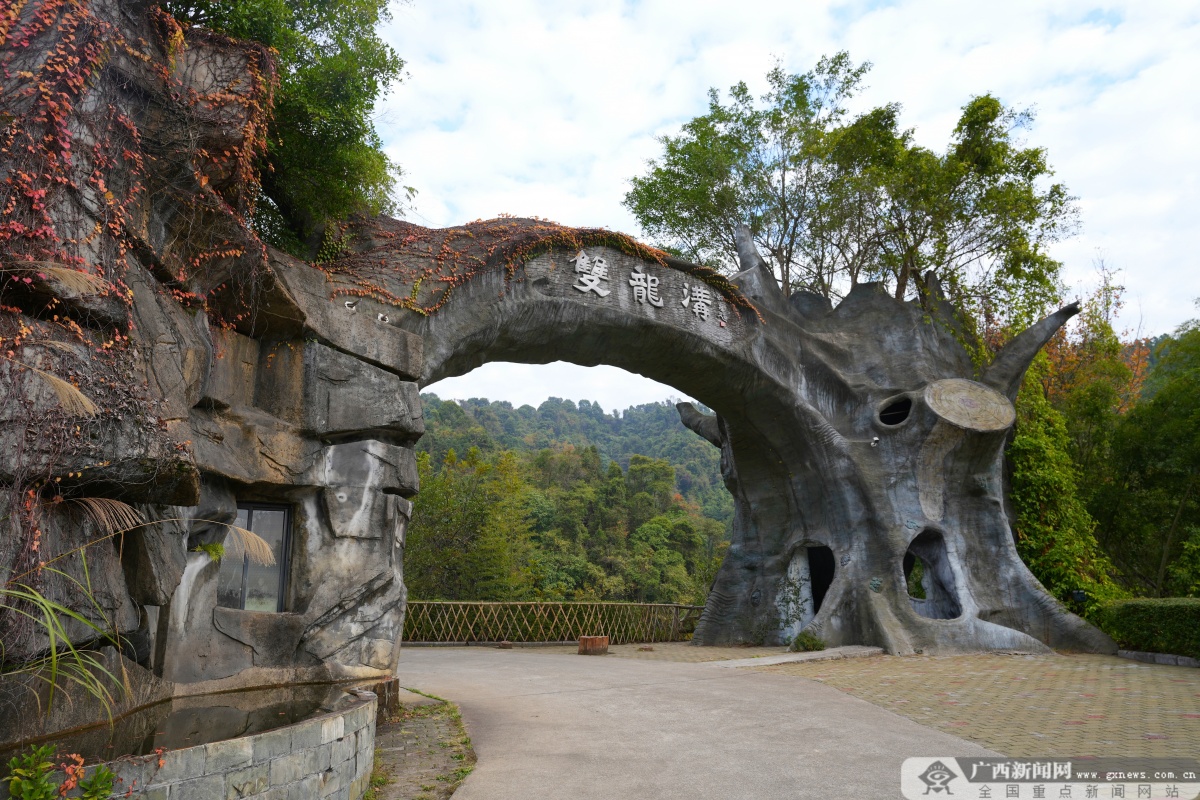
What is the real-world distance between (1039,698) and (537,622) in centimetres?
986

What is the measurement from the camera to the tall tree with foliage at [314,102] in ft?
22.8

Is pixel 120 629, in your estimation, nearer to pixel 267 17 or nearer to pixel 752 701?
pixel 752 701

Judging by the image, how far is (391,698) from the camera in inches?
254

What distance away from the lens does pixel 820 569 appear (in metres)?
15.0

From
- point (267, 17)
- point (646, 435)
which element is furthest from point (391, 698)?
point (646, 435)

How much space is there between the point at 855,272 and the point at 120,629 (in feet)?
45.4

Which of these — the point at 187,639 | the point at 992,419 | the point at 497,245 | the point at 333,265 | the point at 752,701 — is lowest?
the point at 752,701

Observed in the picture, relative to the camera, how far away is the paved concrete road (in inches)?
167

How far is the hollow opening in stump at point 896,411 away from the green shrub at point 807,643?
3862 millimetres

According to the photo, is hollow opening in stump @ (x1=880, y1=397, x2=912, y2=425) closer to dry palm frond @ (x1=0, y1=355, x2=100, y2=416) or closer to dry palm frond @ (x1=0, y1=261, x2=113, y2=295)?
dry palm frond @ (x1=0, y1=261, x2=113, y2=295)

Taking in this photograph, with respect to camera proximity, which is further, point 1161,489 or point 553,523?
point 553,523

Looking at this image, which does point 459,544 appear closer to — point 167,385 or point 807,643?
point 807,643

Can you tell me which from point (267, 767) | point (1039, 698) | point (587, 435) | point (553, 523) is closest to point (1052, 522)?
point (1039, 698)

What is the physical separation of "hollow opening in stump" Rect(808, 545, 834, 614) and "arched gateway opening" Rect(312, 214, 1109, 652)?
0.18ft
